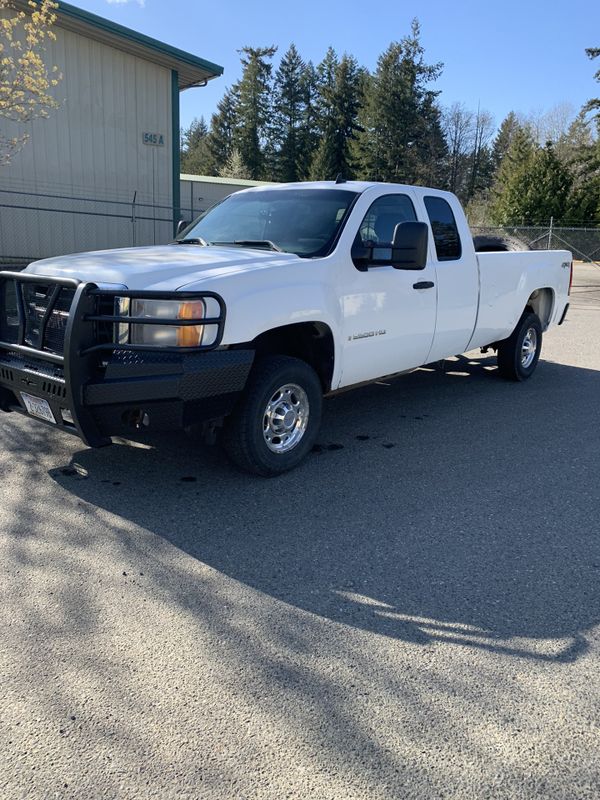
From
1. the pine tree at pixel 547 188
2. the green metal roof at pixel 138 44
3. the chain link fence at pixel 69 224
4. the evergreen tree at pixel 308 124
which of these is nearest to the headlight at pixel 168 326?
the chain link fence at pixel 69 224

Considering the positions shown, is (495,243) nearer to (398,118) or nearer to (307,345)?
(307,345)

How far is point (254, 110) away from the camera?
216 ft

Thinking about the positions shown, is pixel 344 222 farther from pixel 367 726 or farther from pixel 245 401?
pixel 367 726

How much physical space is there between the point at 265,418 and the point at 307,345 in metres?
0.73

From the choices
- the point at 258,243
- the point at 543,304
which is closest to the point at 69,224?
the point at 543,304

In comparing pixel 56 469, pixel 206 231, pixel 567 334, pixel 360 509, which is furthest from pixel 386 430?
pixel 567 334

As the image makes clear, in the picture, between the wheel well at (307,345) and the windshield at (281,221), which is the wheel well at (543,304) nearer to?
the windshield at (281,221)

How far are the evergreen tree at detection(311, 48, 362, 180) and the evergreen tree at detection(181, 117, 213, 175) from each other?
17.5 m

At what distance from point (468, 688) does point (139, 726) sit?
1.26 metres

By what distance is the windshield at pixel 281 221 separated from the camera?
16.8 ft

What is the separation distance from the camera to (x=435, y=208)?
628 cm

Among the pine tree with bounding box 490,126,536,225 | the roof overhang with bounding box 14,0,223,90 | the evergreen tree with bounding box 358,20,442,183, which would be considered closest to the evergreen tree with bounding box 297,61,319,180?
the evergreen tree with bounding box 358,20,442,183

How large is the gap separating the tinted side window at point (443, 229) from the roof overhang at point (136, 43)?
1110 centimetres

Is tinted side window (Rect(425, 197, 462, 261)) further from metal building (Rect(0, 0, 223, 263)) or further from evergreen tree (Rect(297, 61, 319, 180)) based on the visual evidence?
evergreen tree (Rect(297, 61, 319, 180))
